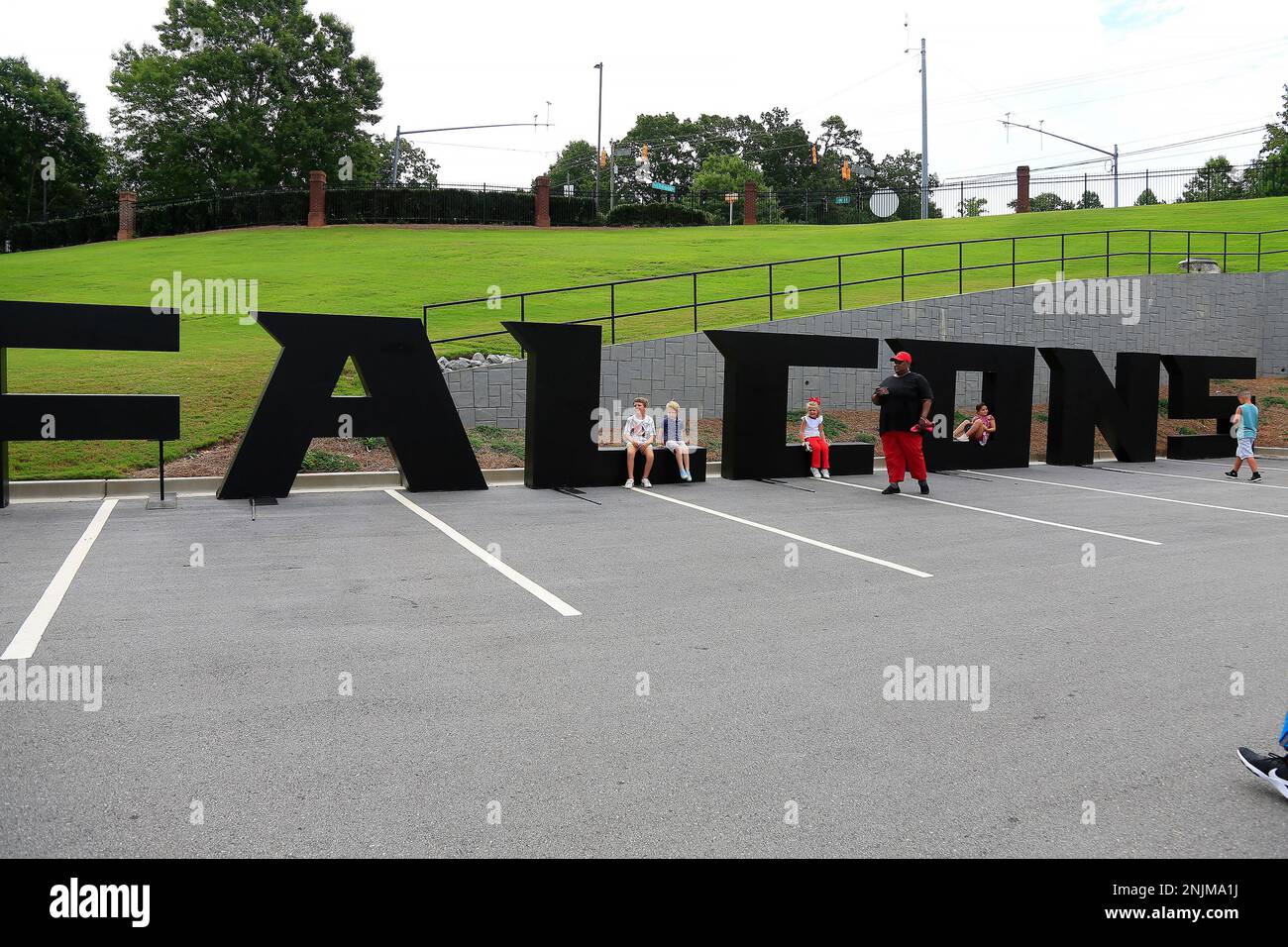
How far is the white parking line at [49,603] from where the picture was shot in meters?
5.57

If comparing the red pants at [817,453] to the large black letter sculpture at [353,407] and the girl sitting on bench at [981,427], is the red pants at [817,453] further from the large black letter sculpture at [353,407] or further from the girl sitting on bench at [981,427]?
the large black letter sculpture at [353,407]

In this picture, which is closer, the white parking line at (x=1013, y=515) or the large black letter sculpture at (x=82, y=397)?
the white parking line at (x=1013, y=515)

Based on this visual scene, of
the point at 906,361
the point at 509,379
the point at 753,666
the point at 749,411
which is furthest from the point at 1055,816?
the point at 509,379

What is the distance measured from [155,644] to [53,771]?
2.00m

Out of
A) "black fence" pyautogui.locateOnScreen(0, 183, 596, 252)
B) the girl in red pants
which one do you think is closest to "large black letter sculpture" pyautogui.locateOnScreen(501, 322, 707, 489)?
the girl in red pants

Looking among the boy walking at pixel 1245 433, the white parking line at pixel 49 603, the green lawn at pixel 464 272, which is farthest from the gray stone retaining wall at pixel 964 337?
the white parking line at pixel 49 603

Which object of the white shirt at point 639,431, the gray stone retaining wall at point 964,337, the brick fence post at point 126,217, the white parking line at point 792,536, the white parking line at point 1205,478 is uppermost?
the brick fence post at point 126,217

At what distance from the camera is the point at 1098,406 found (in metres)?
19.2

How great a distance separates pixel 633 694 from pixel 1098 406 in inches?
684

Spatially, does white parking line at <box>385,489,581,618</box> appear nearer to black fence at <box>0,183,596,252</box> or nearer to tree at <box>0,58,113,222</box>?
black fence at <box>0,183,596,252</box>

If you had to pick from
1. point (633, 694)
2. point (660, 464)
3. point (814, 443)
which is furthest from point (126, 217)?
point (633, 694)

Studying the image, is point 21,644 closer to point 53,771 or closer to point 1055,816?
point 53,771

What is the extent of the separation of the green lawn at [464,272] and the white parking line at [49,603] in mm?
4746

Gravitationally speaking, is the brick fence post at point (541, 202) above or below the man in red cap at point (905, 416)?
above
